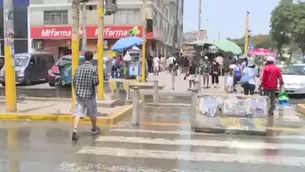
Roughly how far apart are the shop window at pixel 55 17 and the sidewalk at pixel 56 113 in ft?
115

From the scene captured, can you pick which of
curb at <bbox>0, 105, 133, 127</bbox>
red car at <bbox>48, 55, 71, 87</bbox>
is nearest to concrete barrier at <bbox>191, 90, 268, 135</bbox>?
curb at <bbox>0, 105, 133, 127</bbox>

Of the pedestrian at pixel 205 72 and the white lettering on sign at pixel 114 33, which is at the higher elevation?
the white lettering on sign at pixel 114 33

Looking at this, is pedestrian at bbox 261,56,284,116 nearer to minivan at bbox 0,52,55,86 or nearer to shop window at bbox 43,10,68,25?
minivan at bbox 0,52,55,86

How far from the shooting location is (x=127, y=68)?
88.7ft

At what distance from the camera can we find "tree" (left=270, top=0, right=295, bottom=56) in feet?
179

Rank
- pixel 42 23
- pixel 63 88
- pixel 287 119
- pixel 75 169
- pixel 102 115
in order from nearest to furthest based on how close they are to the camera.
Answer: pixel 75 169, pixel 102 115, pixel 287 119, pixel 63 88, pixel 42 23

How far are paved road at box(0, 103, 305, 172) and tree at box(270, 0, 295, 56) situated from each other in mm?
46821

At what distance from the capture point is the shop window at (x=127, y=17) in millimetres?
45062

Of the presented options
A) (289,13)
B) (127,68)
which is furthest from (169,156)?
(289,13)

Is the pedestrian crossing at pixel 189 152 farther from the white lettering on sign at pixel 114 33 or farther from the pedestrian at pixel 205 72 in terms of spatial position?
the white lettering on sign at pixel 114 33

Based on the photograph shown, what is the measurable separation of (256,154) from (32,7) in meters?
44.1

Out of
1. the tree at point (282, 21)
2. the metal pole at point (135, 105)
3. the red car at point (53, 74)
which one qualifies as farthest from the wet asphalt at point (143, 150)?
the tree at point (282, 21)

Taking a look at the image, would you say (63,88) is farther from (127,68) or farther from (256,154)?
(256,154)

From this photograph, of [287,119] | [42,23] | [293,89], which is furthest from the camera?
[42,23]
